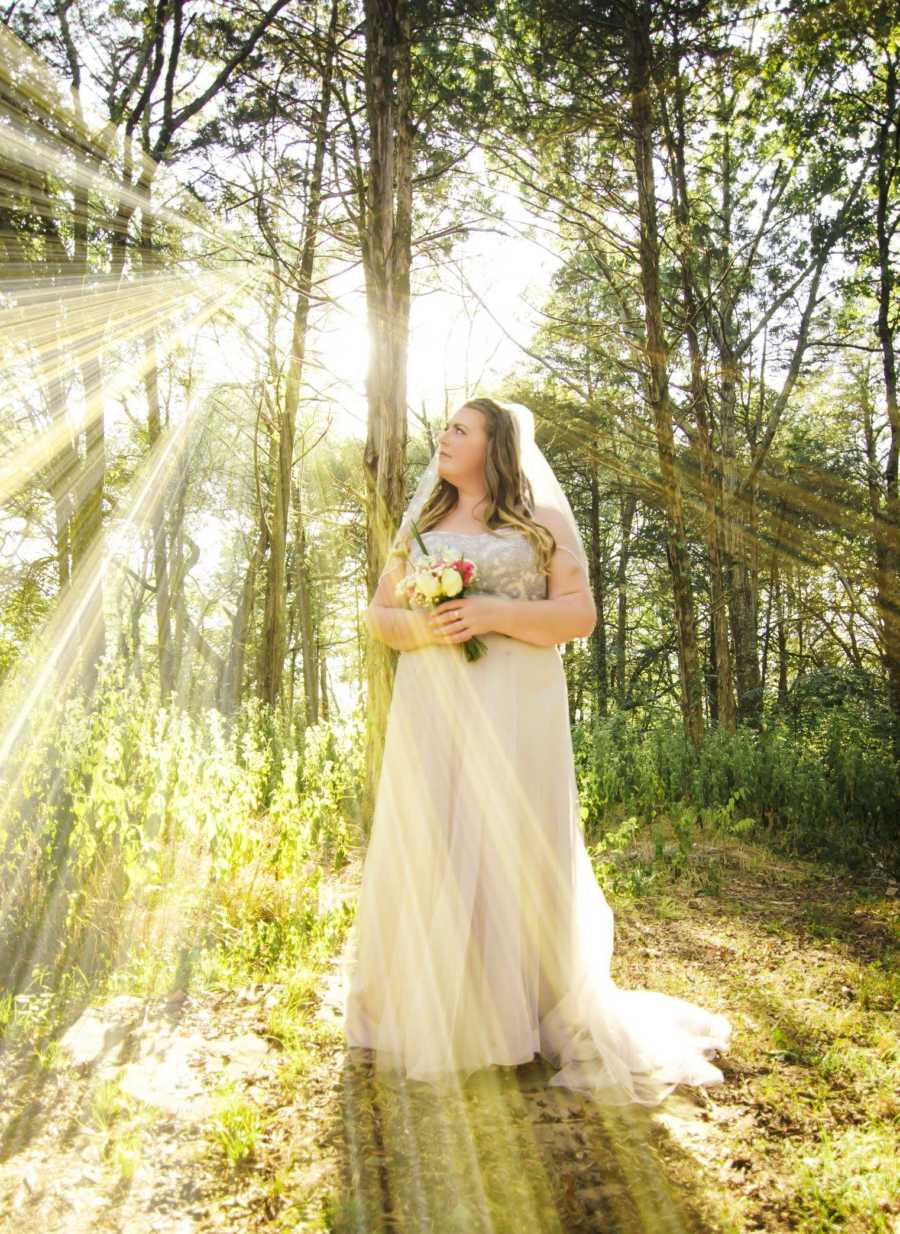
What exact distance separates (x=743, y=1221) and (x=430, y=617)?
6.75ft

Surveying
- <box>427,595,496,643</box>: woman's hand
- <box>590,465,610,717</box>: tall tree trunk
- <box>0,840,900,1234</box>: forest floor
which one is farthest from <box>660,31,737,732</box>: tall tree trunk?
<box>590,465,610,717</box>: tall tree trunk

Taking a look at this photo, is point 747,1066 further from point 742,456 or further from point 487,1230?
point 742,456

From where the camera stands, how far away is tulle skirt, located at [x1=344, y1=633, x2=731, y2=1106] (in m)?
2.88

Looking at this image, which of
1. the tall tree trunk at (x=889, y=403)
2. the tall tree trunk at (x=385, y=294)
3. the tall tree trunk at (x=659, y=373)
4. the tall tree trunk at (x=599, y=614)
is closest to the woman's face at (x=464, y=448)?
the tall tree trunk at (x=385, y=294)

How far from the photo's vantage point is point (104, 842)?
3.93m

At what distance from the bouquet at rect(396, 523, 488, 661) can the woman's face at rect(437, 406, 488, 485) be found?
15.6 inches

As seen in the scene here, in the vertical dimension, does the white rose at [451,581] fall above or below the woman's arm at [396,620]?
above

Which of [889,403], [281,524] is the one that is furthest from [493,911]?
[889,403]

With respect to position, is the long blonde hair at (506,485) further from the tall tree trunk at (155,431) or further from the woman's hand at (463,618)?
the tall tree trunk at (155,431)

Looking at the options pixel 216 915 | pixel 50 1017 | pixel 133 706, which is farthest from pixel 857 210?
pixel 50 1017

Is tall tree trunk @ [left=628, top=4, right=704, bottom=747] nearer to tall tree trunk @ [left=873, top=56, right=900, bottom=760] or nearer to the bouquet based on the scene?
tall tree trunk @ [left=873, top=56, right=900, bottom=760]

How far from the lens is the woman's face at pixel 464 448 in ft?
11.2

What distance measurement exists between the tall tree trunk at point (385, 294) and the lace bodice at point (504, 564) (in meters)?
2.03

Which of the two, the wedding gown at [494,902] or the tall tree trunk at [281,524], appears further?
the tall tree trunk at [281,524]
